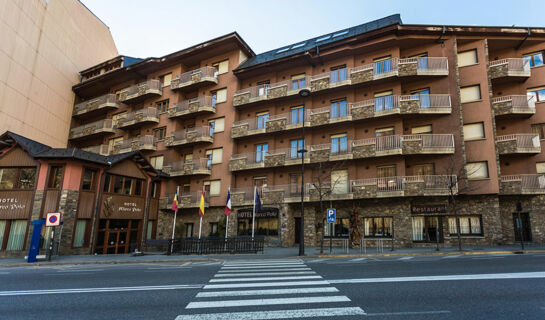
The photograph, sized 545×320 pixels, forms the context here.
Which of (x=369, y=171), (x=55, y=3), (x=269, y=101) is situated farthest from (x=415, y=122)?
(x=55, y=3)

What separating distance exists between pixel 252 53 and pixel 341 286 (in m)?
29.2

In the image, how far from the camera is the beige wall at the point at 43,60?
88.6 ft

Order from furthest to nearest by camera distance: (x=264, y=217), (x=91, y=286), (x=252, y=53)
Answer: (x=252, y=53)
(x=264, y=217)
(x=91, y=286)

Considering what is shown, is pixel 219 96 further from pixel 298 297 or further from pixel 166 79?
pixel 298 297

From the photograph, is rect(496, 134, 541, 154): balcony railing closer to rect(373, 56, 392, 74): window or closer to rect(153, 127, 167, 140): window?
rect(373, 56, 392, 74): window

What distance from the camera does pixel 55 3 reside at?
32.3 metres

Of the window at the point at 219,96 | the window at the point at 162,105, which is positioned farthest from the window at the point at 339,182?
the window at the point at 162,105

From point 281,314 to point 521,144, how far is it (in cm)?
2553

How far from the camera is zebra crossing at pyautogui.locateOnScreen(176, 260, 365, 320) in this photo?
512cm

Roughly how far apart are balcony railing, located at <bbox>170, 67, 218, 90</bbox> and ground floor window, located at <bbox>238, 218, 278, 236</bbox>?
1461 cm

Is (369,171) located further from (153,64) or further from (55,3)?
(55,3)

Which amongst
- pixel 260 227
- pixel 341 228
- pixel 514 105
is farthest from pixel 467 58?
pixel 260 227

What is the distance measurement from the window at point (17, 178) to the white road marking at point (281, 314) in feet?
77.4

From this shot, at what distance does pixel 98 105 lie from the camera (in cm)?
3506
